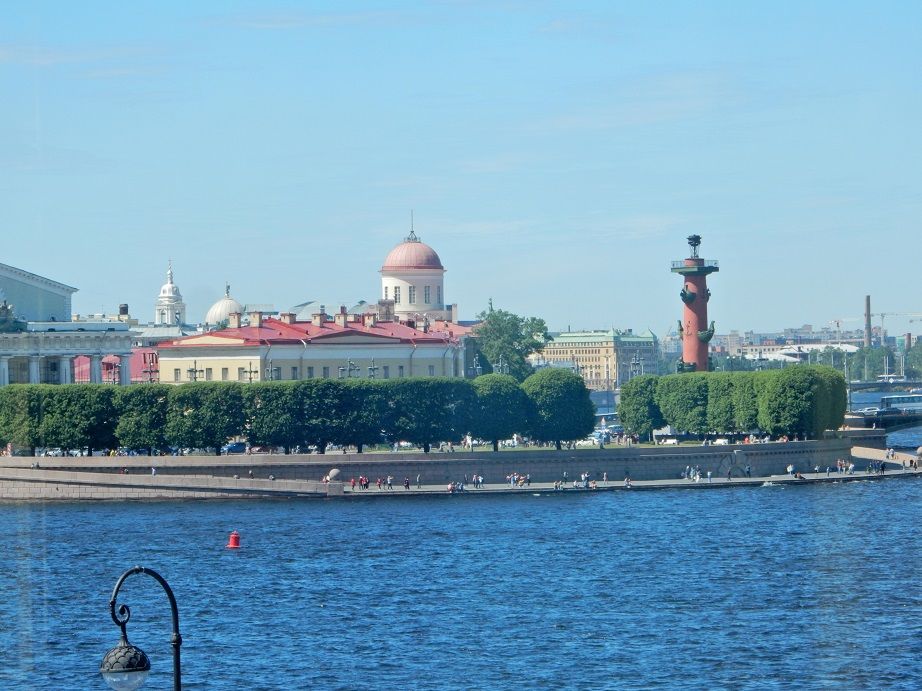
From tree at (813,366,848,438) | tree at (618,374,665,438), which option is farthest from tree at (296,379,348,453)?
tree at (813,366,848,438)

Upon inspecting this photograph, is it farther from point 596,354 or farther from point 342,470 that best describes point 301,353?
point 596,354

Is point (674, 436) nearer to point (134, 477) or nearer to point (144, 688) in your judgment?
point (134, 477)

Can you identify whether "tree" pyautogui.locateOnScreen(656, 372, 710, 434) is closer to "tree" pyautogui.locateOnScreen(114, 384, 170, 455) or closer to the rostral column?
the rostral column

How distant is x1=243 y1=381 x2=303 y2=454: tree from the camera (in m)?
56.9

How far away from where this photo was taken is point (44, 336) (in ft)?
206

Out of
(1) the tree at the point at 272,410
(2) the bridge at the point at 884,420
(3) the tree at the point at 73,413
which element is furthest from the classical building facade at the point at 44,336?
(2) the bridge at the point at 884,420

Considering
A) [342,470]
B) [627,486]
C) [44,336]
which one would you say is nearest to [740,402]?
[627,486]

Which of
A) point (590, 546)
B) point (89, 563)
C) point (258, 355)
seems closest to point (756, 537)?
point (590, 546)

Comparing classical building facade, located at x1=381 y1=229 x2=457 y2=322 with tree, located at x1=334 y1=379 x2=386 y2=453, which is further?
classical building facade, located at x1=381 y1=229 x2=457 y2=322

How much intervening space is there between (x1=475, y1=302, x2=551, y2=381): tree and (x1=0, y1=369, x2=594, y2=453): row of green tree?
20152mm

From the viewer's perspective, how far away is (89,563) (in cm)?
3856

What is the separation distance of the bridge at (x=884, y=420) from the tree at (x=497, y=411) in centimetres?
1816

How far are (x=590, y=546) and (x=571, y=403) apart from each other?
19920 millimetres

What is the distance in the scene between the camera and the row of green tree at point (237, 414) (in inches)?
2221
